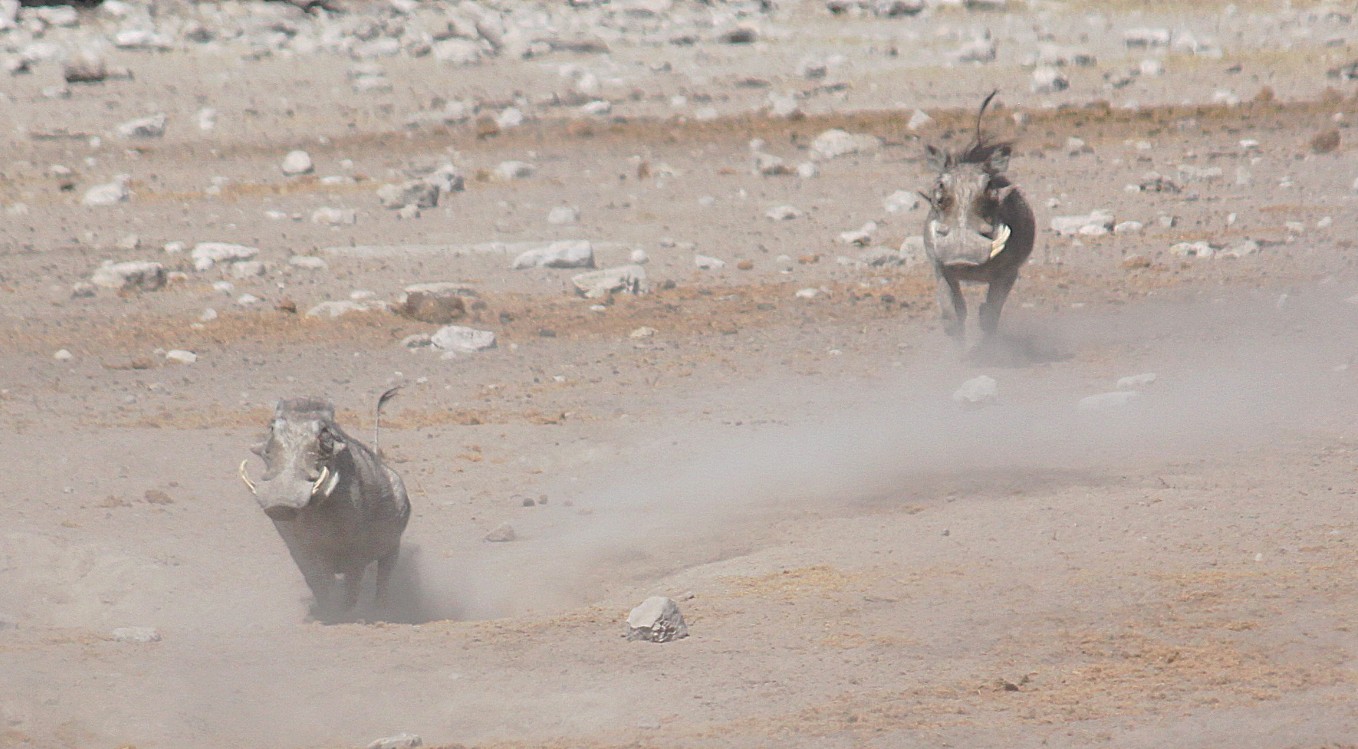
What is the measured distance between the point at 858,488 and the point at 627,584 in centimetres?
161

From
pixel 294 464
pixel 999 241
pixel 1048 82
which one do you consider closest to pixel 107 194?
pixel 999 241

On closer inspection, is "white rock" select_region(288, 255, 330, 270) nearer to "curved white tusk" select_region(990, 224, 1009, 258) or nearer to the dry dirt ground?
the dry dirt ground

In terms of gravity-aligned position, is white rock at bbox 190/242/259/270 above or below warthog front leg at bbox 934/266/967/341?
below

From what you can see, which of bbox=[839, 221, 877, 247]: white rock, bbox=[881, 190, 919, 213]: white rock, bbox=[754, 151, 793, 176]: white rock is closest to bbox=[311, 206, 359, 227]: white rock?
bbox=[754, 151, 793, 176]: white rock

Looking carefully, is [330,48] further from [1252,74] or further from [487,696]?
[487,696]

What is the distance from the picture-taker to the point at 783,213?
1527 cm

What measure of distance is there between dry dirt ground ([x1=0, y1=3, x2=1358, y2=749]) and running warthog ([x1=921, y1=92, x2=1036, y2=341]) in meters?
0.44

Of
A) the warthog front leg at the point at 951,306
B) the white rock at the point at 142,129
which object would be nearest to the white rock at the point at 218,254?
the white rock at the point at 142,129

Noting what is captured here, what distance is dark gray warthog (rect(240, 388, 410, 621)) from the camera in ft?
21.0

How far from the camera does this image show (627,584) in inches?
288

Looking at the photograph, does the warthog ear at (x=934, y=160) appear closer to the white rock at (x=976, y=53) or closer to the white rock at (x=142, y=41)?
the white rock at (x=976, y=53)

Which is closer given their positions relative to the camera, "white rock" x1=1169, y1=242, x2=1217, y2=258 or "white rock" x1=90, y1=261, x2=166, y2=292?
"white rock" x1=90, y1=261, x2=166, y2=292

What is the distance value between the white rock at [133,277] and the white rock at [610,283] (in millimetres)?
3190

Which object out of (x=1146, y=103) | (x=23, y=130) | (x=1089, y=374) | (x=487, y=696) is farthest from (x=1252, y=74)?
(x=487, y=696)
